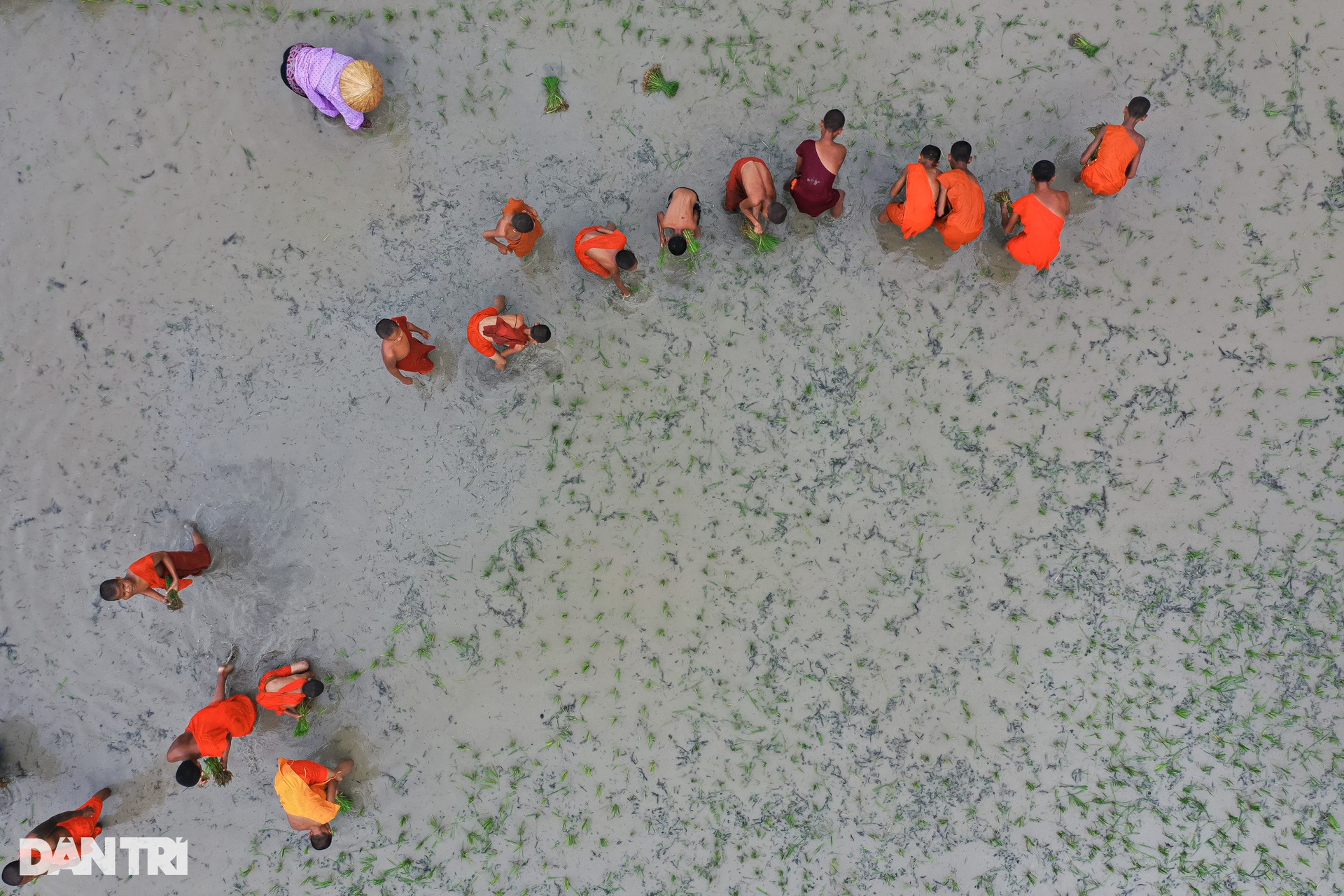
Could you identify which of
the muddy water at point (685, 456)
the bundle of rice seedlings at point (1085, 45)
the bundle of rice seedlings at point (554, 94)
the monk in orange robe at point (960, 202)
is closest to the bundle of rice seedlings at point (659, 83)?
the muddy water at point (685, 456)

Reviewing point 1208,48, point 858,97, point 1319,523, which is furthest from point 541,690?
point 1208,48

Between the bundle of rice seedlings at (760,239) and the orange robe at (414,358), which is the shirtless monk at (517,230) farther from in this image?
the bundle of rice seedlings at (760,239)

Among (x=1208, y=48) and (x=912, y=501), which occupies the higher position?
(x=1208, y=48)

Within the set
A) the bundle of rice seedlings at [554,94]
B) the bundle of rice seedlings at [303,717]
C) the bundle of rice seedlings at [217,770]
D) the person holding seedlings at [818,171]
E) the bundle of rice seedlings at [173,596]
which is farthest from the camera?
the bundle of rice seedlings at [554,94]

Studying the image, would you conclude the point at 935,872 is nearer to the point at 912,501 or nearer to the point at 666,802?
the point at 666,802

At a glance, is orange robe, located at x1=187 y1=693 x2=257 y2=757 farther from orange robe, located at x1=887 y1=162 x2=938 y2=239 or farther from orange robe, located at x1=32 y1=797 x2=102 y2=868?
orange robe, located at x1=887 y1=162 x2=938 y2=239

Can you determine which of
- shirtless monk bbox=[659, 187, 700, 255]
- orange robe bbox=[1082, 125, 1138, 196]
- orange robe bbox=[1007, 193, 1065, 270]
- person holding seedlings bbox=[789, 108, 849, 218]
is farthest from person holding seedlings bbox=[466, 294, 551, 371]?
orange robe bbox=[1082, 125, 1138, 196]
